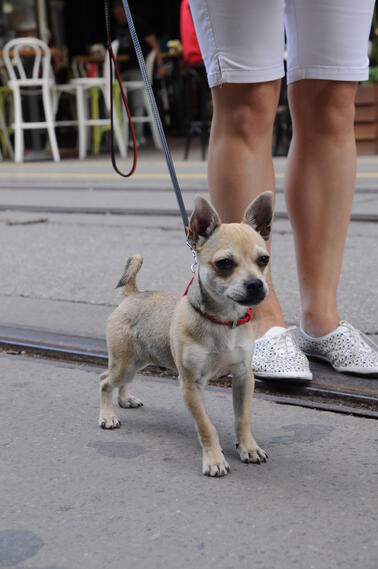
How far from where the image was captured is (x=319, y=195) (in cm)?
270

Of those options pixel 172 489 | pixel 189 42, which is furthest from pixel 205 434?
pixel 189 42

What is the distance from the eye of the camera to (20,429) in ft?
7.55

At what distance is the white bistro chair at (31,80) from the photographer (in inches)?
397

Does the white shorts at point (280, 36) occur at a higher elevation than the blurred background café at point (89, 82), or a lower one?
higher

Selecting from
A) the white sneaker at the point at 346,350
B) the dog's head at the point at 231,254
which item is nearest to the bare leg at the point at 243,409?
the dog's head at the point at 231,254

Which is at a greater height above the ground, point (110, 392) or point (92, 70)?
point (110, 392)

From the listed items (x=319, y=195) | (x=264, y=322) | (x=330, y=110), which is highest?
(x=330, y=110)

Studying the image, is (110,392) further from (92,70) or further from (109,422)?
(92,70)

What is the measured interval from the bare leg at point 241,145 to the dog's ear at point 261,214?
1.63 feet

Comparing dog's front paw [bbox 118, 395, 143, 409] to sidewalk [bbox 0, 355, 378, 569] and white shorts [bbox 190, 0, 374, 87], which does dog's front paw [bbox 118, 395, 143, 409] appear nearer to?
sidewalk [bbox 0, 355, 378, 569]

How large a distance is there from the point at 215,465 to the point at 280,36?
1303mm

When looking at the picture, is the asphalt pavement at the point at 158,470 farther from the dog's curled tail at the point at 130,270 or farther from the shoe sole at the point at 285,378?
the dog's curled tail at the point at 130,270

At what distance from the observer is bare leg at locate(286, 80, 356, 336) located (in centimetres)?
265

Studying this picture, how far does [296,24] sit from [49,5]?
14.8m
